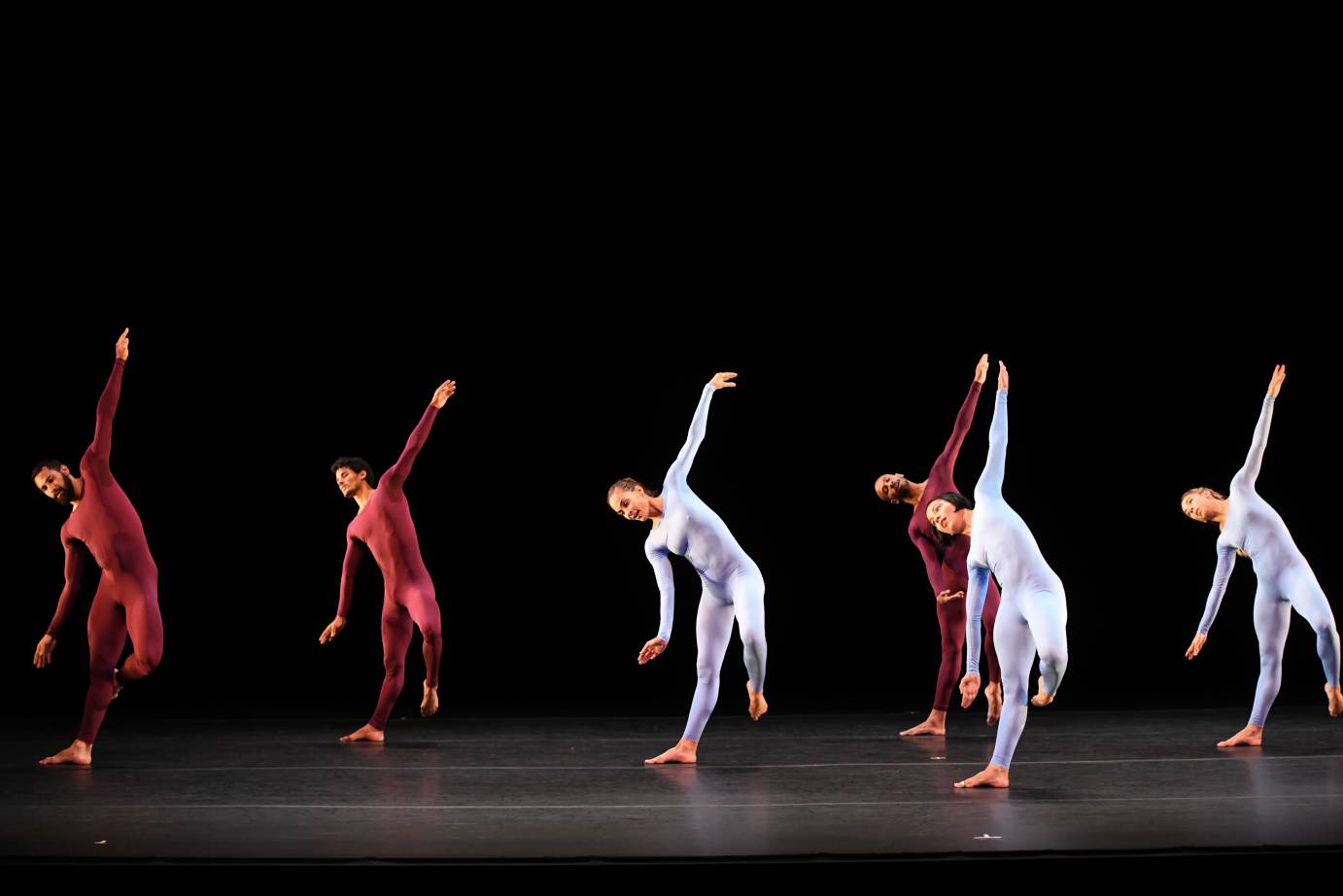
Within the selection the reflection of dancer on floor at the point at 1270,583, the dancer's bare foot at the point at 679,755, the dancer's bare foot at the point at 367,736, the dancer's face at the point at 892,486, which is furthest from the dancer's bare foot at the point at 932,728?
the dancer's bare foot at the point at 367,736

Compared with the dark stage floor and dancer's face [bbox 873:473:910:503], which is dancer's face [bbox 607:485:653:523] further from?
dancer's face [bbox 873:473:910:503]

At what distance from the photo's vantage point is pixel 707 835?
15.9ft

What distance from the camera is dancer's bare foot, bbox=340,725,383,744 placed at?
25.5 feet

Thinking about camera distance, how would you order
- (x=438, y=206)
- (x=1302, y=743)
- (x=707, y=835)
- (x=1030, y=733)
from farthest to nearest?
(x=438, y=206), (x=1030, y=733), (x=1302, y=743), (x=707, y=835)

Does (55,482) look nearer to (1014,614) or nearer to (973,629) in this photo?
(973,629)

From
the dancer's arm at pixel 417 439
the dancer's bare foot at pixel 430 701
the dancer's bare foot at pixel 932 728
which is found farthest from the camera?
the dancer's bare foot at pixel 932 728

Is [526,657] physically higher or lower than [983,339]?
lower

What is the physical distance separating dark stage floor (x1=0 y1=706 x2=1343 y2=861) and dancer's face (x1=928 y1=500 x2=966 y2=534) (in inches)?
35.8

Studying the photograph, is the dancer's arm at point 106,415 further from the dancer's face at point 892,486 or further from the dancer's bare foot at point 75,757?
the dancer's face at point 892,486

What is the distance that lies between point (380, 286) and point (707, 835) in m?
5.54

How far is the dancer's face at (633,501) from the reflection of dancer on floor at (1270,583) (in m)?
2.39

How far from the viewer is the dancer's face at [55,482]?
6855 millimetres

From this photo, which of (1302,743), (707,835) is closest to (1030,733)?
(1302,743)

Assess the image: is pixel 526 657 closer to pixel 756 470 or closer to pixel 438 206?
pixel 756 470
